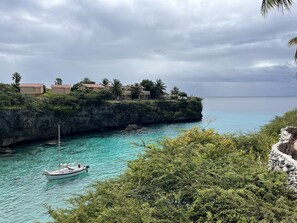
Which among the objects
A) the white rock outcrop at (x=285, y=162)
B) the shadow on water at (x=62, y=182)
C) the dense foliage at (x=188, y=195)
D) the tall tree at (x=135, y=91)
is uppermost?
the tall tree at (x=135, y=91)

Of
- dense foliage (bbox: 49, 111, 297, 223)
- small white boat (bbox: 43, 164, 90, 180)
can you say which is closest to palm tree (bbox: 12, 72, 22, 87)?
small white boat (bbox: 43, 164, 90, 180)

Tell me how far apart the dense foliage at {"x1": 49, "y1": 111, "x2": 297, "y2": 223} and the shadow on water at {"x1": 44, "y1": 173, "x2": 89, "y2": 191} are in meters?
18.3

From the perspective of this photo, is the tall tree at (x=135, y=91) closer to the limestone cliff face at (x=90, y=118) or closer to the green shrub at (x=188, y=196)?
the limestone cliff face at (x=90, y=118)

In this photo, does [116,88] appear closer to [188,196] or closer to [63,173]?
[63,173]

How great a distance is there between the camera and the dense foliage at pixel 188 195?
23.7 feet

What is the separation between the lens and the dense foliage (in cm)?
723

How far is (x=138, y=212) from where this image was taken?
7320 mm

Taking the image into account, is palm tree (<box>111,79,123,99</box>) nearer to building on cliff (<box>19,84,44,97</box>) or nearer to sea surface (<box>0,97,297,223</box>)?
building on cliff (<box>19,84,44,97</box>)

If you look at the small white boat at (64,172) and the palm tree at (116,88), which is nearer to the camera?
the small white boat at (64,172)

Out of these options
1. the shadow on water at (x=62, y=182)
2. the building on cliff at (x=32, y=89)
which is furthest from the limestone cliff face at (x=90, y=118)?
→ the shadow on water at (x=62, y=182)

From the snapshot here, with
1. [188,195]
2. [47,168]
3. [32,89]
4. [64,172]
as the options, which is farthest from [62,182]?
[32,89]

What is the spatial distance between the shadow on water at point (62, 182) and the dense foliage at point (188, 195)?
59.9 ft

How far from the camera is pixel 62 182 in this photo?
28484 mm

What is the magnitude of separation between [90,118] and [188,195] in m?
62.1
